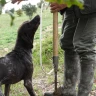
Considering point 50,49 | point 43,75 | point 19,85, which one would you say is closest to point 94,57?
point 19,85

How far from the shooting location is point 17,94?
191 inches

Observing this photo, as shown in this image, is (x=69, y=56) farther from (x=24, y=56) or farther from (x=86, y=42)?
(x=24, y=56)

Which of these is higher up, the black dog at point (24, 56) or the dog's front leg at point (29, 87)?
the black dog at point (24, 56)

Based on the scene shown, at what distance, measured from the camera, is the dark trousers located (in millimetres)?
3396

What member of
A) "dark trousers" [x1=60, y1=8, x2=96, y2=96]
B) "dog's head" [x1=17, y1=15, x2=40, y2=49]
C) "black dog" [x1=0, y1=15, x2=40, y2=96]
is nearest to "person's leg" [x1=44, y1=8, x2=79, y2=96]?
"dark trousers" [x1=60, y1=8, x2=96, y2=96]

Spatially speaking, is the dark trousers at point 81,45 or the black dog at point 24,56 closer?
the dark trousers at point 81,45

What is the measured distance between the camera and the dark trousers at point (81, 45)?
11.1 ft

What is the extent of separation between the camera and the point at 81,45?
11.2 ft

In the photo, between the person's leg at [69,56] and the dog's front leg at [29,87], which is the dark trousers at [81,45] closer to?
the person's leg at [69,56]

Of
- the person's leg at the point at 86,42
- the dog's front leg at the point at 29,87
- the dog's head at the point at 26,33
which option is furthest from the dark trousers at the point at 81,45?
the dog's head at the point at 26,33

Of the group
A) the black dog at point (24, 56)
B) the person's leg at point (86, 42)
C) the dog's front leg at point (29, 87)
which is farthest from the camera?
the dog's front leg at point (29, 87)

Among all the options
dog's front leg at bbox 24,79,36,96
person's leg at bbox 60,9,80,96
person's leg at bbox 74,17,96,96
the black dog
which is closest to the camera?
person's leg at bbox 74,17,96,96

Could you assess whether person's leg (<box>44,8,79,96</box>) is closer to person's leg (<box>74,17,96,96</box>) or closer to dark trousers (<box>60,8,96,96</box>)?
dark trousers (<box>60,8,96,96</box>)

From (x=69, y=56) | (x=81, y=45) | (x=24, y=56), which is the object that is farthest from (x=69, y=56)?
(x=24, y=56)
